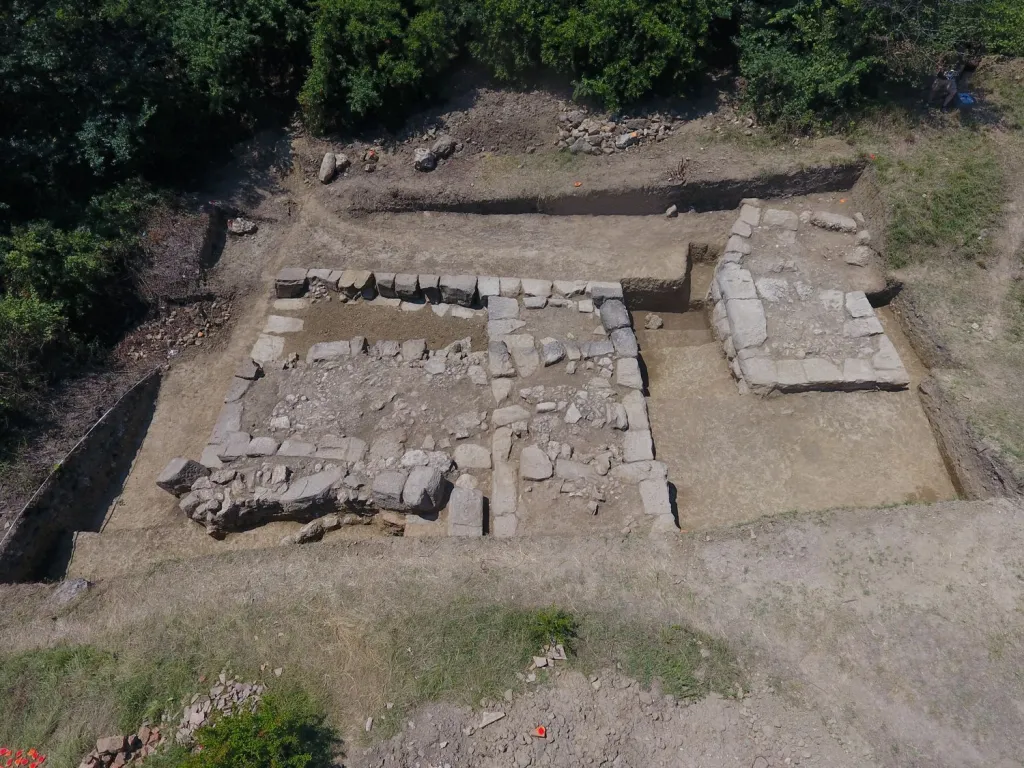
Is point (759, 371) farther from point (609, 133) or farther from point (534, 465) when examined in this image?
point (609, 133)

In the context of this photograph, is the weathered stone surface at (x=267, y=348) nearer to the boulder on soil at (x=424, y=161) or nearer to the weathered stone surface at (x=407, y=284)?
the weathered stone surface at (x=407, y=284)

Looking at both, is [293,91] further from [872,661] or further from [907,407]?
[872,661]

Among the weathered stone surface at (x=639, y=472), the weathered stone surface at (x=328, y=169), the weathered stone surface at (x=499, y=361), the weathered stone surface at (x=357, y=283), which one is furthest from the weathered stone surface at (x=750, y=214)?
the weathered stone surface at (x=328, y=169)

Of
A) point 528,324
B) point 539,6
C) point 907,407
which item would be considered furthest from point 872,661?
point 539,6

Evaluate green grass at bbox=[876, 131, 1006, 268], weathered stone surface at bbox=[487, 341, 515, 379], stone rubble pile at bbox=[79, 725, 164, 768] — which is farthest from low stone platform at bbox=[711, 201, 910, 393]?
stone rubble pile at bbox=[79, 725, 164, 768]

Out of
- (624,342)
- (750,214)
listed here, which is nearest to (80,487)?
(624,342)

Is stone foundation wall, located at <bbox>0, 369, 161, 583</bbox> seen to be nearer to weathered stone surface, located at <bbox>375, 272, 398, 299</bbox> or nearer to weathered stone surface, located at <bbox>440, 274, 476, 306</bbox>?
weathered stone surface, located at <bbox>375, 272, 398, 299</bbox>

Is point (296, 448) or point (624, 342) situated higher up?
point (624, 342)
